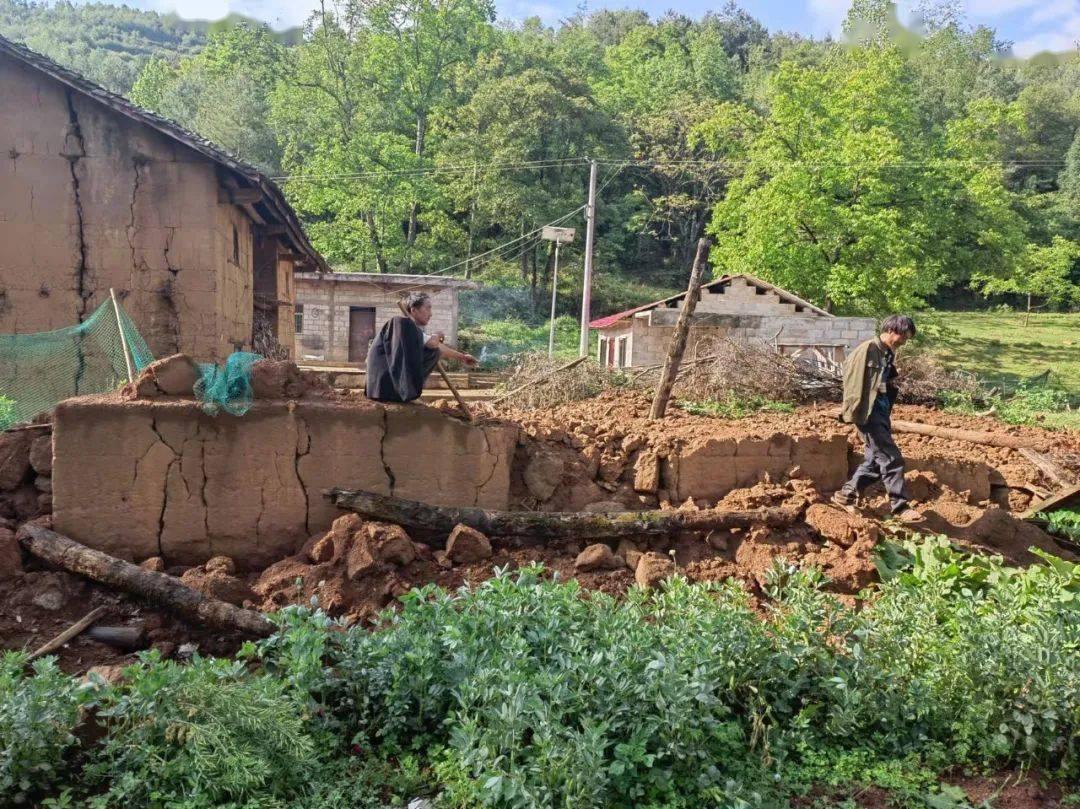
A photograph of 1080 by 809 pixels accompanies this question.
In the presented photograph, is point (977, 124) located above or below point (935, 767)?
above

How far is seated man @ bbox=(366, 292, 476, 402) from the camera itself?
21.0 feet

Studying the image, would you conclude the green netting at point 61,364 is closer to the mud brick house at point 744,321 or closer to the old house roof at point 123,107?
the old house roof at point 123,107

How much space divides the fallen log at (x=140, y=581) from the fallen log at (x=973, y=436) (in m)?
8.93

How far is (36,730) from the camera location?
310 centimetres

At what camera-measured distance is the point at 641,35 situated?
57.8 meters

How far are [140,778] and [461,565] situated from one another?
2.90 meters

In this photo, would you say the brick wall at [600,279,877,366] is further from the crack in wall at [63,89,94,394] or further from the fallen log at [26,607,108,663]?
the fallen log at [26,607,108,663]

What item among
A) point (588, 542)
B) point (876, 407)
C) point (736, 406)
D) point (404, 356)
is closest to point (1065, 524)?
point (876, 407)

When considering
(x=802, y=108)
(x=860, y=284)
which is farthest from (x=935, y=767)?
(x=802, y=108)

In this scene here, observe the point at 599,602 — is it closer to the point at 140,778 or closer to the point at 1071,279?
the point at 140,778

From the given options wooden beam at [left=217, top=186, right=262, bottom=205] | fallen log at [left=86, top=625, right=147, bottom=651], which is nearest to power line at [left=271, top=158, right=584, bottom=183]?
wooden beam at [left=217, top=186, right=262, bottom=205]

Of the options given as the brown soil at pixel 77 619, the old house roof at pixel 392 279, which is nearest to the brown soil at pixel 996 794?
the brown soil at pixel 77 619

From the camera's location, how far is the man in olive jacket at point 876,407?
6777 millimetres

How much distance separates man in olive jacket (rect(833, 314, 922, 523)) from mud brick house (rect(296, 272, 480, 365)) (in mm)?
20465
